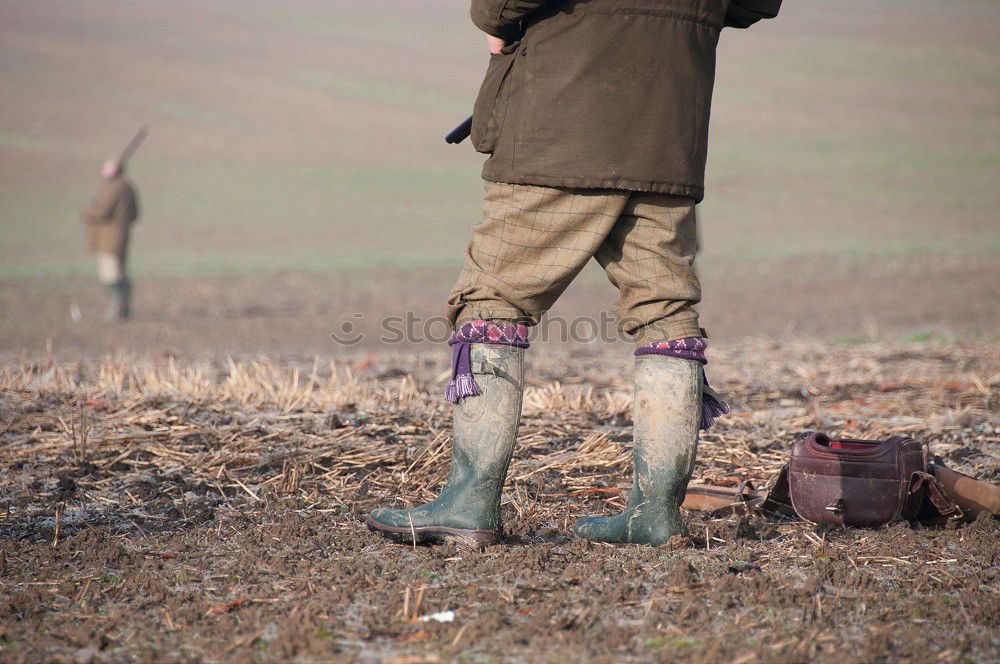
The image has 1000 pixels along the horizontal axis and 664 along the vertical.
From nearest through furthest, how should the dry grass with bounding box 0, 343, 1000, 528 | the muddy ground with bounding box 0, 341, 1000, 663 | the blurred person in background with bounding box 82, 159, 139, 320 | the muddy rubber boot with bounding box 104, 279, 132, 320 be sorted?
the muddy ground with bounding box 0, 341, 1000, 663
the dry grass with bounding box 0, 343, 1000, 528
the muddy rubber boot with bounding box 104, 279, 132, 320
the blurred person in background with bounding box 82, 159, 139, 320

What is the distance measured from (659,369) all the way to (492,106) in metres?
0.88

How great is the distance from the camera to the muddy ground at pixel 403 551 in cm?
224

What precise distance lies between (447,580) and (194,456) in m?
1.56

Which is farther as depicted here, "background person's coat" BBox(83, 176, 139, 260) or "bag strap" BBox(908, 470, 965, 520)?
"background person's coat" BBox(83, 176, 139, 260)

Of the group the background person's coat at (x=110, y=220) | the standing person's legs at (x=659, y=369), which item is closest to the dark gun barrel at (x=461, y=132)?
the standing person's legs at (x=659, y=369)

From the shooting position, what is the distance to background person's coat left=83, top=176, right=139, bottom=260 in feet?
43.7

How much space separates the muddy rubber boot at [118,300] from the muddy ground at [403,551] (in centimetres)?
835

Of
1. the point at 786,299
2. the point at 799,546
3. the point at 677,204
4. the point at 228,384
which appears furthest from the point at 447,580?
the point at 786,299

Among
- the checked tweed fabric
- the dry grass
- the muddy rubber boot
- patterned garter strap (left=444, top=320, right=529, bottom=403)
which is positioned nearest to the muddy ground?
the dry grass

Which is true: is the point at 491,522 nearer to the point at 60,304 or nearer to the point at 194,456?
the point at 194,456

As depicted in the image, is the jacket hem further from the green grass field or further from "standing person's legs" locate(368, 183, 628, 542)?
the green grass field

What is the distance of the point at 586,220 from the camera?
9.18ft

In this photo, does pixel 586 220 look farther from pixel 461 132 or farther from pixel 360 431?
pixel 360 431

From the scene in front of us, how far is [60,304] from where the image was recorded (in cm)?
1422
